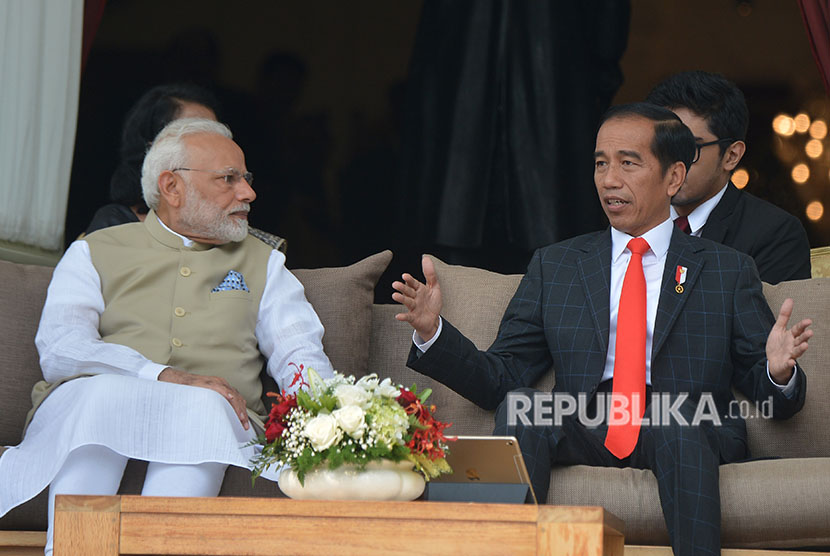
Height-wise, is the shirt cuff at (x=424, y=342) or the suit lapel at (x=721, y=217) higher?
the suit lapel at (x=721, y=217)

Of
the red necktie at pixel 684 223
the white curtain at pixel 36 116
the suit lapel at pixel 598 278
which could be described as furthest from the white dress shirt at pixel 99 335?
the red necktie at pixel 684 223

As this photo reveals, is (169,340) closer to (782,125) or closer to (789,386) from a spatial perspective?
(789,386)

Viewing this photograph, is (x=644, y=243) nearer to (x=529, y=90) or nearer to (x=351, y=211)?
(x=529, y=90)

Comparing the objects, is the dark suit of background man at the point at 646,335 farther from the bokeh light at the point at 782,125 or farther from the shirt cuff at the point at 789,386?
the bokeh light at the point at 782,125

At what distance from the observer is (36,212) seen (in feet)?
11.6

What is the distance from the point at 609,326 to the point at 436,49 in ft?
6.12

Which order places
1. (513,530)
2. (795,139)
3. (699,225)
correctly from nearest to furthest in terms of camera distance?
(513,530) < (699,225) < (795,139)

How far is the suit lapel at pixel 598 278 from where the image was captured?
104 inches

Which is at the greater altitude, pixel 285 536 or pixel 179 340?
pixel 179 340

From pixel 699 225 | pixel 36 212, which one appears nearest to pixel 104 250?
pixel 36 212

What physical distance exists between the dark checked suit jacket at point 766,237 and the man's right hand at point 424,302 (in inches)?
42.1

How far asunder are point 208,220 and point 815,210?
16.3 feet

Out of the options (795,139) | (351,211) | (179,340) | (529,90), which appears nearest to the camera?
(179,340)

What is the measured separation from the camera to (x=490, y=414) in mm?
2695
